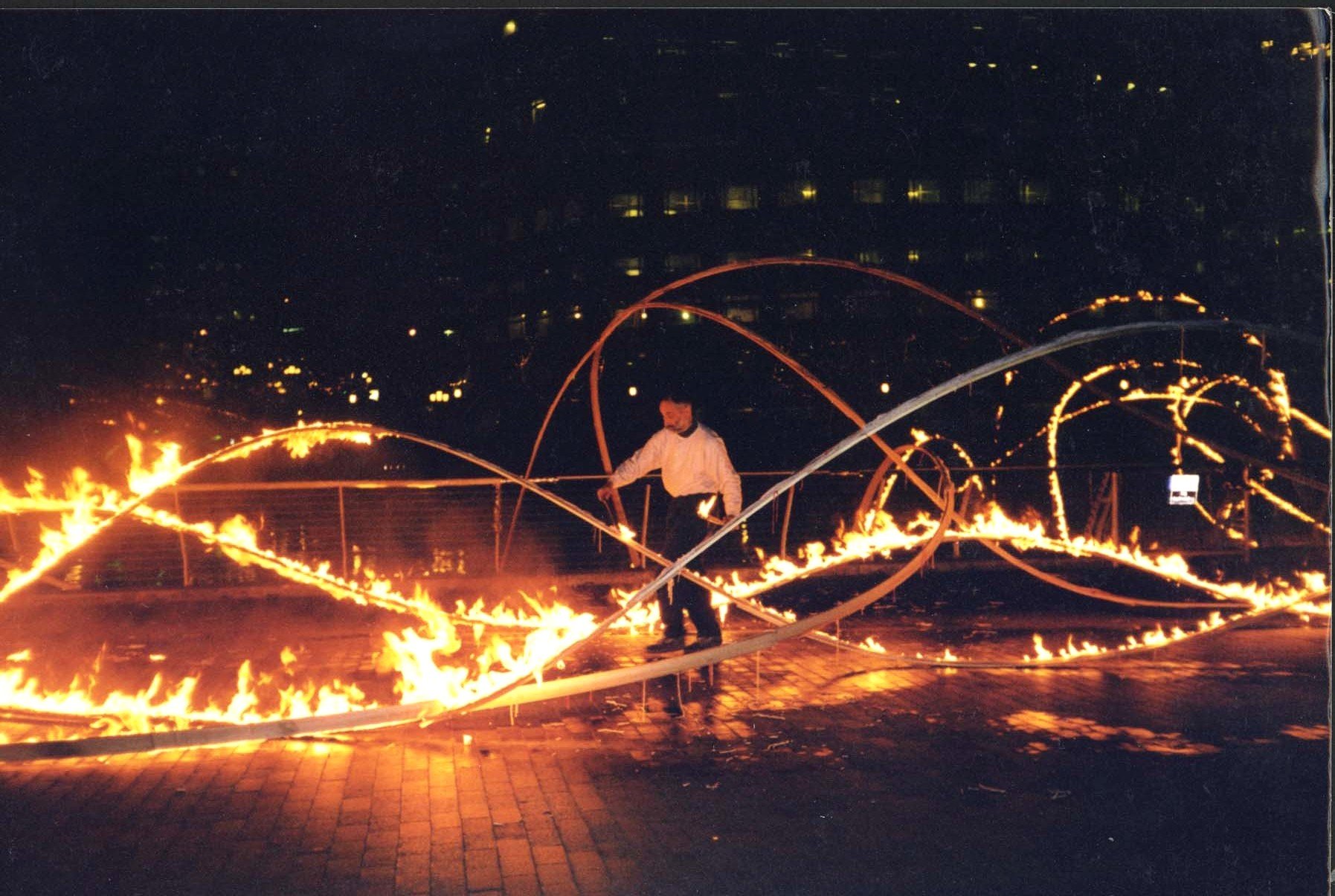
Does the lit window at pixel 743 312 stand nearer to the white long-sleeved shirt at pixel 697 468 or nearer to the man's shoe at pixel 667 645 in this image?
the man's shoe at pixel 667 645

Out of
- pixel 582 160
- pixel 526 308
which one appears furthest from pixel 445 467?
pixel 582 160

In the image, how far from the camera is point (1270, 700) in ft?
23.7

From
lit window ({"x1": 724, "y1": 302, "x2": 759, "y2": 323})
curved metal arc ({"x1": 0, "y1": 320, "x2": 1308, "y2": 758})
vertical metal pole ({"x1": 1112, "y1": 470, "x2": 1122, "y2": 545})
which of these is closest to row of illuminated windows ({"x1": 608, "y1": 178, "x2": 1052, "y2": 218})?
lit window ({"x1": 724, "y1": 302, "x2": 759, "y2": 323})

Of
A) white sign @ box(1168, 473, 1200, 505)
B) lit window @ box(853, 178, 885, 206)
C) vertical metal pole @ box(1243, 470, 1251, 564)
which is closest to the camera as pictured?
vertical metal pole @ box(1243, 470, 1251, 564)

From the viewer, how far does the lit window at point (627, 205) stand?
54.2m

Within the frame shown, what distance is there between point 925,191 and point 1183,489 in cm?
5343

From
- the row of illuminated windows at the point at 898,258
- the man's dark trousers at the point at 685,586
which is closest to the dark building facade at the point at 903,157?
the row of illuminated windows at the point at 898,258

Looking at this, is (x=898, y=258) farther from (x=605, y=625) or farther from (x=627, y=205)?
(x=605, y=625)

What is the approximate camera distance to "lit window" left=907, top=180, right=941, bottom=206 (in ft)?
206

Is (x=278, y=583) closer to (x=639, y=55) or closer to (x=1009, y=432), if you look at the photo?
(x=1009, y=432)

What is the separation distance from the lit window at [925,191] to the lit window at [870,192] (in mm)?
1774

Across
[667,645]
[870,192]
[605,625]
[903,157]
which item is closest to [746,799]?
[605,625]

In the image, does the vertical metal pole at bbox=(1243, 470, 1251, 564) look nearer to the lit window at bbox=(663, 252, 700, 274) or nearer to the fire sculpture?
the fire sculpture

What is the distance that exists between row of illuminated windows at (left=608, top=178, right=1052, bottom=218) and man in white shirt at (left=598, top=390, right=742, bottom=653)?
41350 mm
